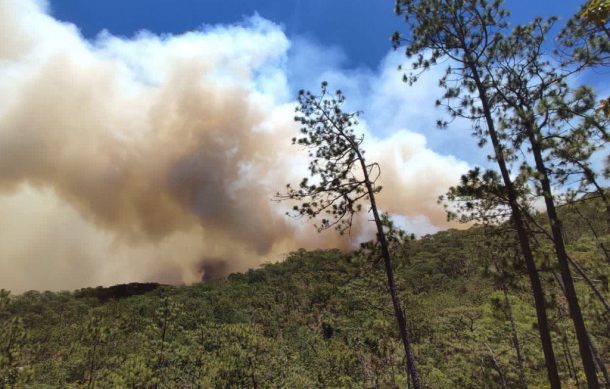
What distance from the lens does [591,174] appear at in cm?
1493

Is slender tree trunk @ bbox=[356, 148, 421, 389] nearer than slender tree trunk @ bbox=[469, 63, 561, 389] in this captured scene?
No

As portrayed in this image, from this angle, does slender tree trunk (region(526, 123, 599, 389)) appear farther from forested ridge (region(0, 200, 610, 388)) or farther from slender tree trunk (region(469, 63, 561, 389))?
forested ridge (region(0, 200, 610, 388))

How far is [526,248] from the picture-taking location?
43.5ft

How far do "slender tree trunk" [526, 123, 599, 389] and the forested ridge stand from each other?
151cm

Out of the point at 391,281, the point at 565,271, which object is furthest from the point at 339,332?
the point at 565,271

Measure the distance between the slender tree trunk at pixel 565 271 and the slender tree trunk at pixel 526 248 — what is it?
0.82 metres

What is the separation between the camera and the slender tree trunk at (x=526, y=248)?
12.6m

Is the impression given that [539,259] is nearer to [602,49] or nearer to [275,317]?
[602,49]

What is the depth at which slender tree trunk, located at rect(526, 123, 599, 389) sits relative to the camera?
12.4m

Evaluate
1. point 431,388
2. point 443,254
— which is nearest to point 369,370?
point 431,388

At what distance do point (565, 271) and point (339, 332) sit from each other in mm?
98897

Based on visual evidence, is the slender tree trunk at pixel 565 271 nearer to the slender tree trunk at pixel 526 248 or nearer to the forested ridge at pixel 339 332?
the slender tree trunk at pixel 526 248

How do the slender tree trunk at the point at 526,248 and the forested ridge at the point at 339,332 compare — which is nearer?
the slender tree trunk at the point at 526,248

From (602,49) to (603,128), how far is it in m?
2.53
